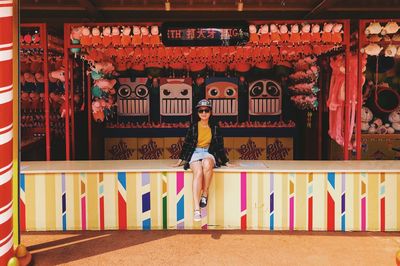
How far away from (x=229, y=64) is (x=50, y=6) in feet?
12.8

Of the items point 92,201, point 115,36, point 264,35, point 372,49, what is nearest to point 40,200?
point 92,201

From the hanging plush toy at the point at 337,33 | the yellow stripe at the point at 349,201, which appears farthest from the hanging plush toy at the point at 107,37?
the yellow stripe at the point at 349,201

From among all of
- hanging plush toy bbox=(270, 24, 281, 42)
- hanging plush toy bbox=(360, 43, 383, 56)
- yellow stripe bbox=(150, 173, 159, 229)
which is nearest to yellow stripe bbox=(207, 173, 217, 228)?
yellow stripe bbox=(150, 173, 159, 229)

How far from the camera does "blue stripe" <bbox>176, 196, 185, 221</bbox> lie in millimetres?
6289

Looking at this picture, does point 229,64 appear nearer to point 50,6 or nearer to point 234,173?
point 50,6

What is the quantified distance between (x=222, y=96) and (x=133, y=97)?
2188 mm

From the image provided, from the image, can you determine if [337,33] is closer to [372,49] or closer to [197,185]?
[372,49]

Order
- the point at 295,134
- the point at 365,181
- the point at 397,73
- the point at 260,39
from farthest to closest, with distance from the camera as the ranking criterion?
the point at 295,134, the point at 397,73, the point at 260,39, the point at 365,181

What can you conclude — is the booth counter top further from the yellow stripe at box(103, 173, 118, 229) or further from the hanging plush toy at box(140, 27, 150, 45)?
the hanging plush toy at box(140, 27, 150, 45)

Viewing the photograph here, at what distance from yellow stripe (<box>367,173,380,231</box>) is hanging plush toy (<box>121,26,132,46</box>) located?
3.89 meters

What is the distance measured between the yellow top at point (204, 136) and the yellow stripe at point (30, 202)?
2235mm

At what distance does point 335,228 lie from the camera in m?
6.25

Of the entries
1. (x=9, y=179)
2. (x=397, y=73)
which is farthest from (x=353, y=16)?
(x=9, y=179)

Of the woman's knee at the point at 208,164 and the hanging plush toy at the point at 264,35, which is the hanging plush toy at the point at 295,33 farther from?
the woman's knee at the point at 208,164
